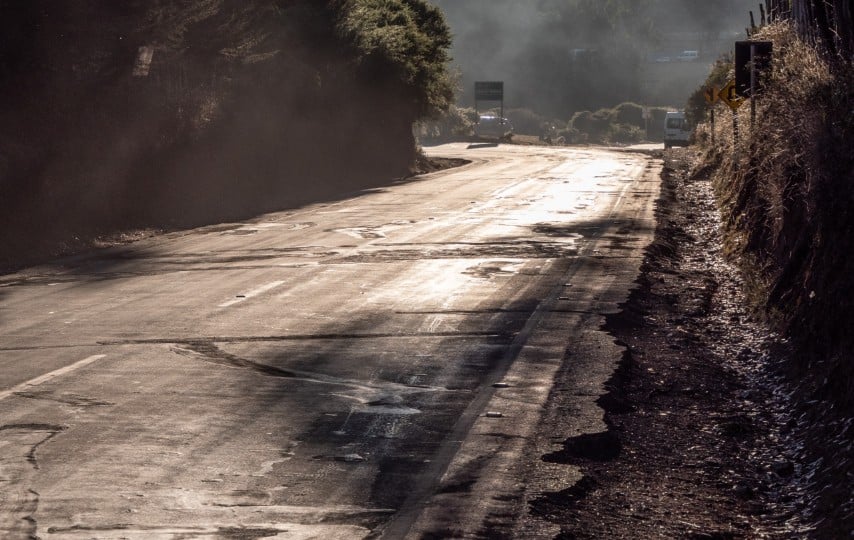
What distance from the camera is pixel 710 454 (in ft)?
23.5

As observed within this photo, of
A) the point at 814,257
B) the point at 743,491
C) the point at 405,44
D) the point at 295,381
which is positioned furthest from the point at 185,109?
the point at 743,491

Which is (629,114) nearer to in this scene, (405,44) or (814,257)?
(405,44)

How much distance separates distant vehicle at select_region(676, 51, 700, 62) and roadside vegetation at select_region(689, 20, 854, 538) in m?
125

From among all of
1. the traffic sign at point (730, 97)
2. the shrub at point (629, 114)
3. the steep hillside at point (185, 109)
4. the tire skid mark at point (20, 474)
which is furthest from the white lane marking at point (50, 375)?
the shrub at point (629, 114)

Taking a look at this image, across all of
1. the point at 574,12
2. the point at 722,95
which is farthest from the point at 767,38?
the point at 574,12

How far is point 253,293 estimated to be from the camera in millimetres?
13258

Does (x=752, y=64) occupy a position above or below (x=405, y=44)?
below

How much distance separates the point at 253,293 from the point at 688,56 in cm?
13417

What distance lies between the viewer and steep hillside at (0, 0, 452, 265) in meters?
20.6

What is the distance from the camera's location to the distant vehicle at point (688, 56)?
13750 cm

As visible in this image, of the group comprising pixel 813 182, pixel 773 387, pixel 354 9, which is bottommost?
pixel 773 387

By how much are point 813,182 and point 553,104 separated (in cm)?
11895

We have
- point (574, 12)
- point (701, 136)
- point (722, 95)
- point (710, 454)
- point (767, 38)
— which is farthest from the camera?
point (574, 12)

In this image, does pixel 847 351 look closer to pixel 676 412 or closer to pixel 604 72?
pixel 676 412
